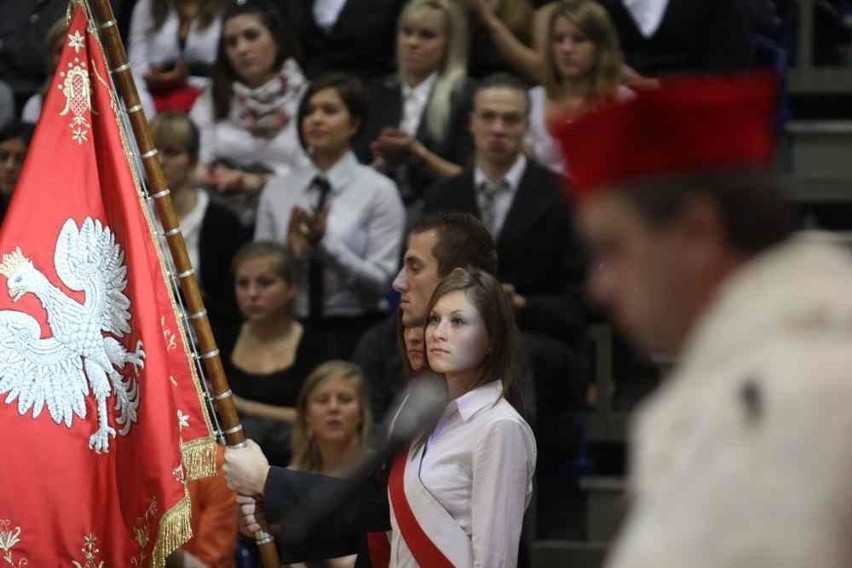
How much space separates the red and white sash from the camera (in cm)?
448

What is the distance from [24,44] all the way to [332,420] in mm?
3626

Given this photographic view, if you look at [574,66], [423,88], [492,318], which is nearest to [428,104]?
[423,88]

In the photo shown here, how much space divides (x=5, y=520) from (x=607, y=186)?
3352 millimetres

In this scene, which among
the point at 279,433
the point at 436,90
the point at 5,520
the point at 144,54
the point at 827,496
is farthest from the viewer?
the point at 144,54

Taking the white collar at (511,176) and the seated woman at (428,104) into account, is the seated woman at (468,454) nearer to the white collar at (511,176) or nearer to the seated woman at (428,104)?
the white collar at (511,176)

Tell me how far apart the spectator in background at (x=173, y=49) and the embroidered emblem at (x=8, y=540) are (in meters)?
3.63

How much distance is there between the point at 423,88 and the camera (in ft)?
26.5

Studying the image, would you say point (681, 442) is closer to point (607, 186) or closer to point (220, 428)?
point (607, 186)

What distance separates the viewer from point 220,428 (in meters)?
5.48

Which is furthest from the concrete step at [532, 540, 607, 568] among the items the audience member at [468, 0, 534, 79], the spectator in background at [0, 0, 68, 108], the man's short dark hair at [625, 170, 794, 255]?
the man's short dark hair at [625, 170, 794, 255]

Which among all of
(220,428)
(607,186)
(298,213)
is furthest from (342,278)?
(607,186)

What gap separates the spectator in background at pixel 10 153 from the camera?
8.58 metres

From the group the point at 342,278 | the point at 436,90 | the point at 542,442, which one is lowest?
the point at 542,442

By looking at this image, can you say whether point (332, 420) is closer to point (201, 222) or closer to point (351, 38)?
point (201, 222)
